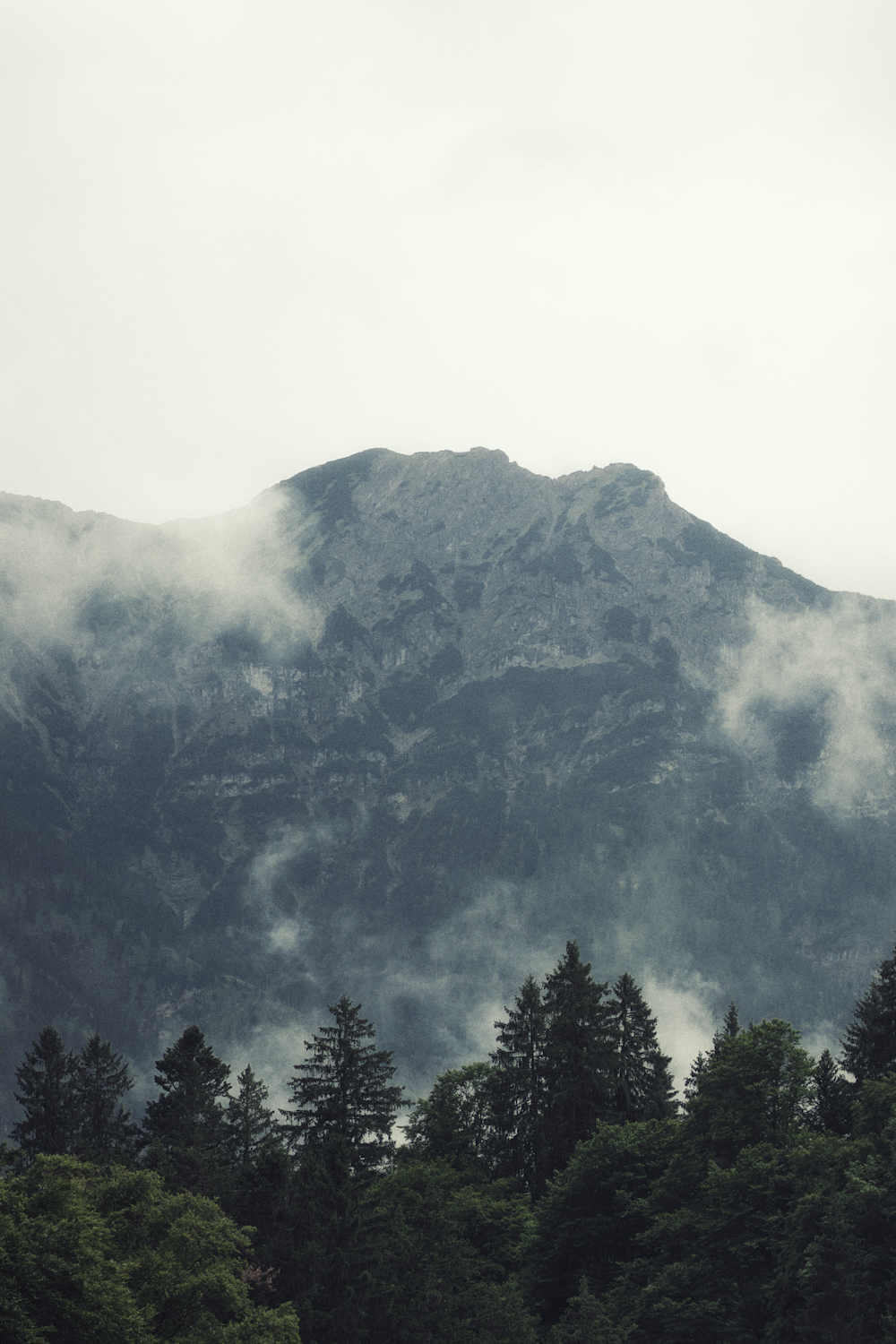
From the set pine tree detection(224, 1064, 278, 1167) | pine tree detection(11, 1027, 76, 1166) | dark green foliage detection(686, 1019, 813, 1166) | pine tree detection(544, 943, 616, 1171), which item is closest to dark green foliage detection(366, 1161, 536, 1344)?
pine tree detection(544, 943, 616, 1171)

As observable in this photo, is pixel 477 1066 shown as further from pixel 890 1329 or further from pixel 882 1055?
pixel 890 1329

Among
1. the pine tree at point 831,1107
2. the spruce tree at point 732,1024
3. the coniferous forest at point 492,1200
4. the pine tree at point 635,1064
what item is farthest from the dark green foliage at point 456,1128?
the pine tree at point 831,1107

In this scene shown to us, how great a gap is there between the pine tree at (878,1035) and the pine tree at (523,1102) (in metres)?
22.7

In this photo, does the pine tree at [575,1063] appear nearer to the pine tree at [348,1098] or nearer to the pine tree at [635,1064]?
the pine tree at [635,1064]

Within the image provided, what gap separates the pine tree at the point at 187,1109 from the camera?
7006 centimetres

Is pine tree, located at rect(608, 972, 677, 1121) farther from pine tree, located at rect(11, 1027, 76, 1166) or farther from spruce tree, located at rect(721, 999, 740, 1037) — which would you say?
pine tree, located at rect(11, 1027, 76, 1166)

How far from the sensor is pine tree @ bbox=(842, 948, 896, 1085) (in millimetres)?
79938

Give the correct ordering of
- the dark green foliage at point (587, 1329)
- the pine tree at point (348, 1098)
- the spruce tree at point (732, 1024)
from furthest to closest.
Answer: the spruce tree at point (732, 1024)
the pine tree at point (348, 1098)
the dark green foliage at point (587, 1329)

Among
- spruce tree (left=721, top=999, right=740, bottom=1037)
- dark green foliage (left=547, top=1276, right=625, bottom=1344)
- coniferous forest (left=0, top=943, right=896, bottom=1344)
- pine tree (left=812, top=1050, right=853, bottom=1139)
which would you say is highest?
spruce tree (left=721, top=999, right=740, bottom=1037)

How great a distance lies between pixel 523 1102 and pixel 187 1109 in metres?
26.2

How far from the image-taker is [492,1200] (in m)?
74.7

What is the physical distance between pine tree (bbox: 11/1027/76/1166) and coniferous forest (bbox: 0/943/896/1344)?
0.96 feet

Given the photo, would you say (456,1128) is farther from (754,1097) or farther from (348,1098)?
(754,1097)

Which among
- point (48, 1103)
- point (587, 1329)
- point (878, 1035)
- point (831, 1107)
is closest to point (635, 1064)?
point (878, 1035)
